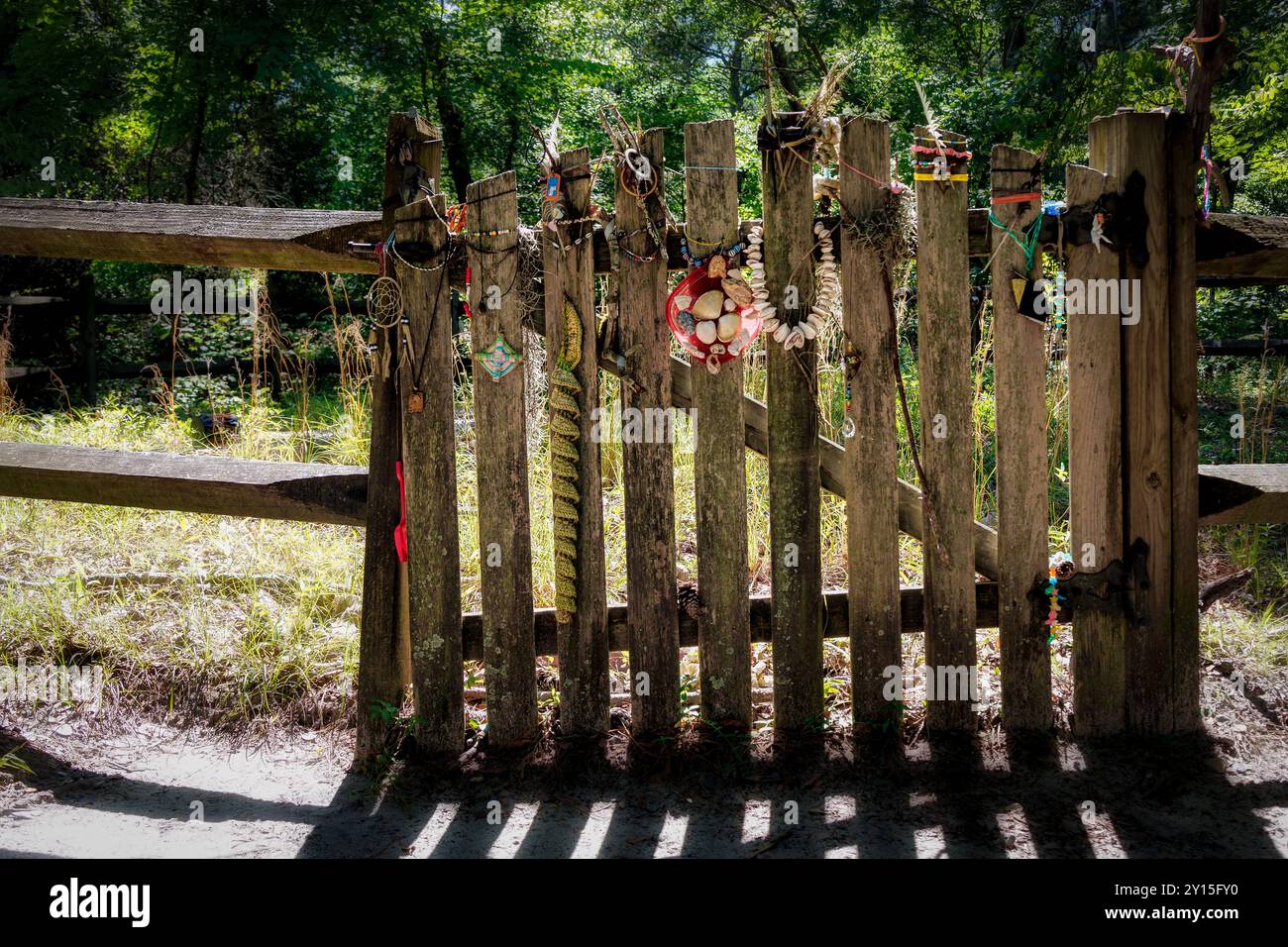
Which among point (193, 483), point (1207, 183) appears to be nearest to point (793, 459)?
point (1207, 183)

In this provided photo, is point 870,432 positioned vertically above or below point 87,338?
below

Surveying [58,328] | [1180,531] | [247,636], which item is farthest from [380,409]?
[58,328]

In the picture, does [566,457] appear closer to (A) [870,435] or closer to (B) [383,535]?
(B) [383,535]

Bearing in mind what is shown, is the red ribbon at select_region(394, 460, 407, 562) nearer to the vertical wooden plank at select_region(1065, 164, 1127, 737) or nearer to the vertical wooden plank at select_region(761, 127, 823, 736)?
the vertical wooden plank at select_region(761, 127, 823, 736)

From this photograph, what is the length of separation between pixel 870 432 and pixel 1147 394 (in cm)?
81

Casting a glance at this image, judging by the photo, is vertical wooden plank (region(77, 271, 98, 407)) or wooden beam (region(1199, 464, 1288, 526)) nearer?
wooden beam (region(1199, 464, 1288, 526))

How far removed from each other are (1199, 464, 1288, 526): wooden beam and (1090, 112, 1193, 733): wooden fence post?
0.17 m

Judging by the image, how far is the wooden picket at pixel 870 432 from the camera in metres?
2.79

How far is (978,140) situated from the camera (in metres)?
9.88

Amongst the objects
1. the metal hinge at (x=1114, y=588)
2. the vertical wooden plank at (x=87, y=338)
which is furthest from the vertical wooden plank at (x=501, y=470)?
the vertical wooden plank at (x=87, y=338)

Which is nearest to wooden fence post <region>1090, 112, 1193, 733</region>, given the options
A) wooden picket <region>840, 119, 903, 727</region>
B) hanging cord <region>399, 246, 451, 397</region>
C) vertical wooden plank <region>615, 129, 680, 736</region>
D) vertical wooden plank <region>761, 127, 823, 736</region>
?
wooden picket <region>840, 119, 903, 727</region>

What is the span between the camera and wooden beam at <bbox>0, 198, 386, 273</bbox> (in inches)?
116

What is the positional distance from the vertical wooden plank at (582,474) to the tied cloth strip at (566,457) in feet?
0.04

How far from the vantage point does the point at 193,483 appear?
3031 mm
